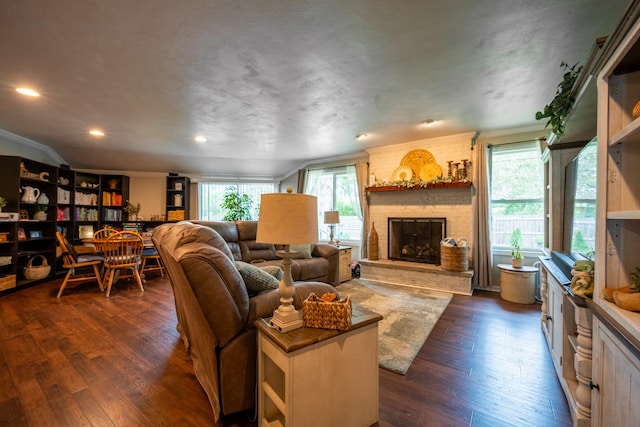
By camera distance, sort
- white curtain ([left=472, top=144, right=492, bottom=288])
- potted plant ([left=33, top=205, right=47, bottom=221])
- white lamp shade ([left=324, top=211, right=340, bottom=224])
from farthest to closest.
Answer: white lamp shade ([left=324, top=211, right=340, bottom=224]), potted plant ([left=33, top=205, right=47, bottom=221]), white curtain ([left=472, top=144, right=492, bottom=288])

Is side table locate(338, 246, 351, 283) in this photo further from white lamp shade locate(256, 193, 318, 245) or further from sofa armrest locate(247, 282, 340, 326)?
white lamp shade locate(256, 193, 318, 245)

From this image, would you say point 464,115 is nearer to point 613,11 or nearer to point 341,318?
point 613,11

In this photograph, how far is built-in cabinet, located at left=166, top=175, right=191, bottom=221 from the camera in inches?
→ 247

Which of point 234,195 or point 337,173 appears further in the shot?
point 234,195

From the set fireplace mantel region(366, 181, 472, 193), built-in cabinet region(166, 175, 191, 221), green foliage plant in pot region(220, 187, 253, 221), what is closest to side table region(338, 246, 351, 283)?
fireplace mantel region(366, 181, 472, 193)

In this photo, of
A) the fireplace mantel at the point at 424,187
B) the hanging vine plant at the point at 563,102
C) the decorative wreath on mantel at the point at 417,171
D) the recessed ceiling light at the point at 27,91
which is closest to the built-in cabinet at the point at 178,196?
the recessed ceiling light at the point at 27,91

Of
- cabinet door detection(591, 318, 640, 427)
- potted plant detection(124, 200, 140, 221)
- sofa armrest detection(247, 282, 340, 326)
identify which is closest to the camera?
cabinet door detection(591, 318, 640, 427)

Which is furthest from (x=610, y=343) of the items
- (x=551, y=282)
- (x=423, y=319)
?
(x=423, y=319)

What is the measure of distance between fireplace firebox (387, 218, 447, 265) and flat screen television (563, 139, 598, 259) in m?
1.91

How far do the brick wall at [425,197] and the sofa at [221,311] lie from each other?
3453mm

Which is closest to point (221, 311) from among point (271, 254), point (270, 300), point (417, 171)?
point (270, 300)

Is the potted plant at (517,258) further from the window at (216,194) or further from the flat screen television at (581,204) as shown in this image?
the window at (216,194)

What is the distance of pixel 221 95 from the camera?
2.78 m

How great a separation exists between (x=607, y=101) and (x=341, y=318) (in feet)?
5.04
